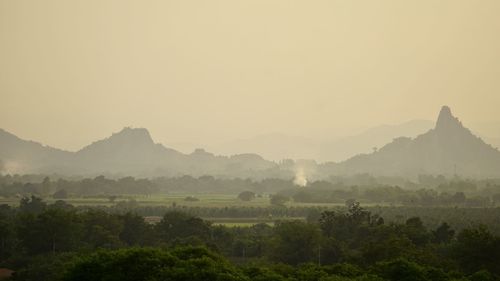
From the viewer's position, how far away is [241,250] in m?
48.1

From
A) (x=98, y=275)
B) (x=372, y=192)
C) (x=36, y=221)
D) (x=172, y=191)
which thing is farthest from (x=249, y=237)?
(x=172, y=191)

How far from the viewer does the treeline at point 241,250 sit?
1099 inches

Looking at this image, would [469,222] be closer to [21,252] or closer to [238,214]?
[238,214]

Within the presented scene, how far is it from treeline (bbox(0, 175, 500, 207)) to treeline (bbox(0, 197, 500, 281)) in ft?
139

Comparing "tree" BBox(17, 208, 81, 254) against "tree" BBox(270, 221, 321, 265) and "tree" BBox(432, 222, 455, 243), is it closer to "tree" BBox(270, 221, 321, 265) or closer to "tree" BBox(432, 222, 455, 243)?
"tree" BBox(270, 221, 321, 265)

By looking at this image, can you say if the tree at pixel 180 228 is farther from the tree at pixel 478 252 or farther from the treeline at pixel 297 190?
the treeline at pixel 297 190

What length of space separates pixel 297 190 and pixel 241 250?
74.2 m

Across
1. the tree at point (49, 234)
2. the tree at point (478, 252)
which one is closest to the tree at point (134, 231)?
the tree at point (49, 234)

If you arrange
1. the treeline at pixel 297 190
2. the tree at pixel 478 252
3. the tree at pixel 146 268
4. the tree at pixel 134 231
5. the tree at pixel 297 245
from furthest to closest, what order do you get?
the treeline at pixel 297 190 < the tree at pixel 134 231 < the tree at pixel 297 245 < the tree at pixel 478 252 < the tree at pixel 146 268

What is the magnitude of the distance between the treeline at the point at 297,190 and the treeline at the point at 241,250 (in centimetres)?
4243

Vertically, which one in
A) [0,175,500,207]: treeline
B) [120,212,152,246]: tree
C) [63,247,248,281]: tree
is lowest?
[63,247,248,281]: tree

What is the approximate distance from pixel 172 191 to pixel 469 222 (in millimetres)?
90529

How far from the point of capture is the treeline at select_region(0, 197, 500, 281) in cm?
2791

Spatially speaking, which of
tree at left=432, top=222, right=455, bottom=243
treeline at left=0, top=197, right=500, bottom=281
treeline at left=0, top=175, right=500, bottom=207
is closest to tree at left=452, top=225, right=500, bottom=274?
treeline at left=0, top=197, right=500, bottom=281
